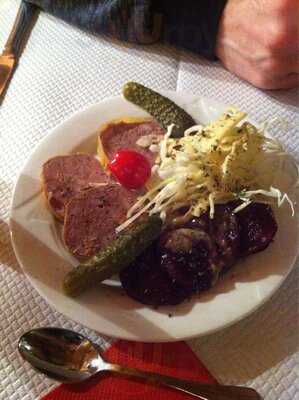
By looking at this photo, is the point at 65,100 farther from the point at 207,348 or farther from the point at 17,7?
the point at 207,348

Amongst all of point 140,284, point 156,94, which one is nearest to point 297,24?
point 156,94

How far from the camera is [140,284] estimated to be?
2.42 ft

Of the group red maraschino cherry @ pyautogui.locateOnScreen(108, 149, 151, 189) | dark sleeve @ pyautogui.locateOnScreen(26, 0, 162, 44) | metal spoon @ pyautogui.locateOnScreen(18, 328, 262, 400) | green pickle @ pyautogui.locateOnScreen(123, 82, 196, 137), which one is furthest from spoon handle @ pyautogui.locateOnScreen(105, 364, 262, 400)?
dark sleeve @ pyautogui.locateOnScreen(26, 0, 162, 44)

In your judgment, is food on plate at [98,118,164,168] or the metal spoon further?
food on plate at [98,118,164,168]

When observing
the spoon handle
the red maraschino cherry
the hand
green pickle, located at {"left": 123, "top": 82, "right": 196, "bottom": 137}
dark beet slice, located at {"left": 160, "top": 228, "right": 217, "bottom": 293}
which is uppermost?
the hand

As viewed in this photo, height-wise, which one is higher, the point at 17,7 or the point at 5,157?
the point at 17,7

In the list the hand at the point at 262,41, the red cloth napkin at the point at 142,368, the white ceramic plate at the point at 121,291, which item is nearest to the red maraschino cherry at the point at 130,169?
the white ceramic plate at the point at 121,291

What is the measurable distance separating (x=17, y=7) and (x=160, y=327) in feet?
3.28

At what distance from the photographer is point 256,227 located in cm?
78

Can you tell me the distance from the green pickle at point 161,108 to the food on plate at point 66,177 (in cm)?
15

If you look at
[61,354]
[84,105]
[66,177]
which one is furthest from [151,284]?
[84,105]

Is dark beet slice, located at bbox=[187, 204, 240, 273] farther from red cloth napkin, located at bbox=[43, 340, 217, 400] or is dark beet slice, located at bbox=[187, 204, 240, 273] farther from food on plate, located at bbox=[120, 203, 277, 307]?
red cloth napkin, located at bbox=[43, 340, 217, 400]

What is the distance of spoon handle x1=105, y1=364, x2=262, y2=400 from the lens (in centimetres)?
68

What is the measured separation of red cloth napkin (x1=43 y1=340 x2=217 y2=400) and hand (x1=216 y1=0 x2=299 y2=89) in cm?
64
